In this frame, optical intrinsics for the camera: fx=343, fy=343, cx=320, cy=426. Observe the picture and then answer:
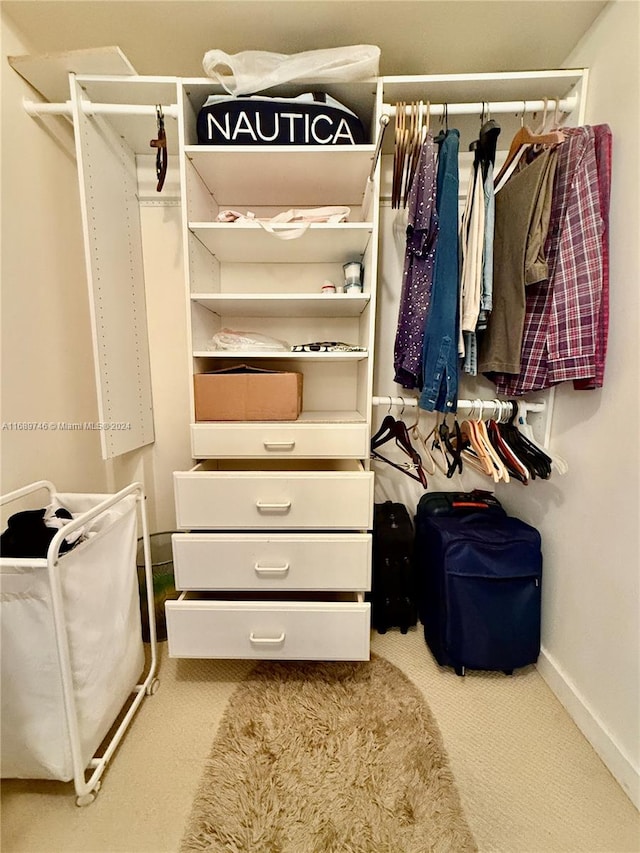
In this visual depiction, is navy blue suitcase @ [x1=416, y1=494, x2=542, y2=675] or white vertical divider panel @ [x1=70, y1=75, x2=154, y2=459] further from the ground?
white vertical divider panel @ [x1=70, y1=75, x2=154, y2=459]

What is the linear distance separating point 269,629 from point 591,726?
99cm

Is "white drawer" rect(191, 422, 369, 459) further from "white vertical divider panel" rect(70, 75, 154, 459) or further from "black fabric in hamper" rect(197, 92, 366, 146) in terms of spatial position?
"black fabric in hamper" rect(197, 92, 366, 146)

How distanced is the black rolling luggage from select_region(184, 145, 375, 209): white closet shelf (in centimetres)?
130

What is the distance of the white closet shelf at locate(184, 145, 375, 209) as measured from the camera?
107 cm

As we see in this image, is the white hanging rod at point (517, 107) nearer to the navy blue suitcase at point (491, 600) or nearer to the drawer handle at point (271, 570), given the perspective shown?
the navy blue suitcase at point (491, 600)

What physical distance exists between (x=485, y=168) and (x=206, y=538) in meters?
1.46

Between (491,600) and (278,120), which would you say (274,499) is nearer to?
(491,600)

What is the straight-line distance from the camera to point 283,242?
1.25 meters

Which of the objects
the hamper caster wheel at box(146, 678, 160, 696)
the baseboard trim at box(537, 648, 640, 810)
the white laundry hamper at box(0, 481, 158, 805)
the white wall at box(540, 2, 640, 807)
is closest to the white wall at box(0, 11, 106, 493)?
the white laundry hamper at box(0, 481, 158, 805)

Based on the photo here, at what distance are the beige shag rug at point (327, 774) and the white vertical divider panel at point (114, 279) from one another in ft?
3.30

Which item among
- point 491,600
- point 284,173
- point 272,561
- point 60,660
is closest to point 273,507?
point 272,561

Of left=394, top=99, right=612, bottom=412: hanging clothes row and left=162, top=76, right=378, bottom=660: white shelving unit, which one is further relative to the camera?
left=162, top=76, right=378, bottom=660: white shelving unit

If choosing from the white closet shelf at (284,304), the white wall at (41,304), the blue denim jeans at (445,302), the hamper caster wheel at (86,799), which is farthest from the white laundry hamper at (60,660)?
the blue denim jeans at (445,302)

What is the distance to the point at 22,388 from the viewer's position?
111 centimetres
